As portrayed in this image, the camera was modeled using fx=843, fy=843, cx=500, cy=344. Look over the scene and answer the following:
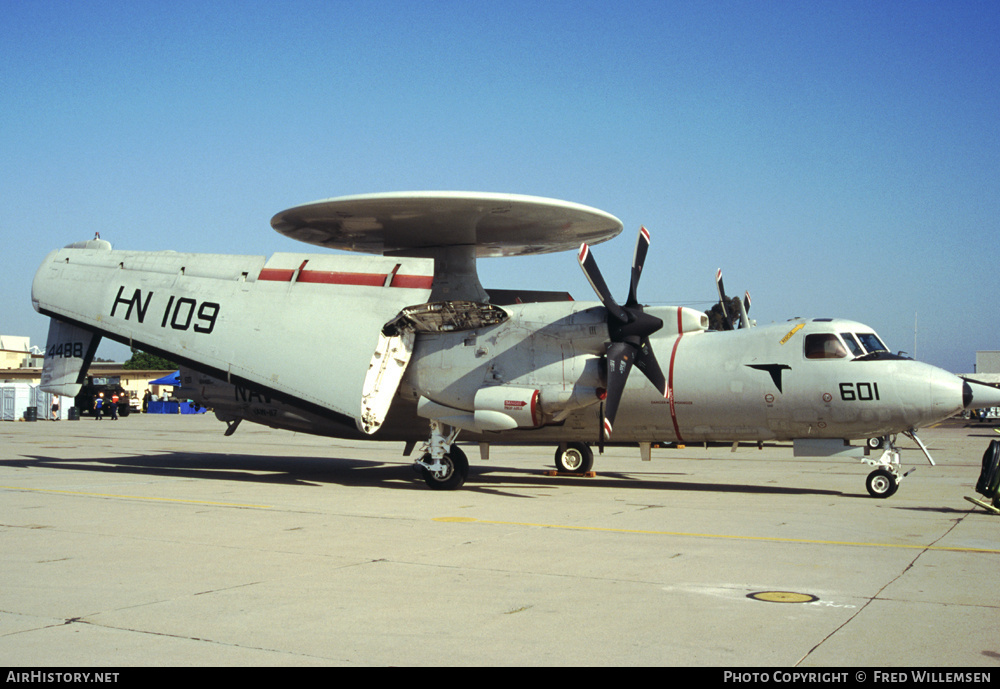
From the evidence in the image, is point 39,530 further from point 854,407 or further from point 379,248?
point 854,407

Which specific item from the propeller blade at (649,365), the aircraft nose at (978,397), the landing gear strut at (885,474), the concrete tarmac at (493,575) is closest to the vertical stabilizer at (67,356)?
the concrete tarmac at (493,575)

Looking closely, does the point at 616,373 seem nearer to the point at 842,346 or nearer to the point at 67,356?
the point at 842,346

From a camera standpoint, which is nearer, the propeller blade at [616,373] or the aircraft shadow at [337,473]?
the propeller blade at [616,373]

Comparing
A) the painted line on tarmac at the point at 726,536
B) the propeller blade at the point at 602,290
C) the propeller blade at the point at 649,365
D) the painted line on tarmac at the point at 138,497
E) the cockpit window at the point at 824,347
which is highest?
the propeller blade at the point at 602,290

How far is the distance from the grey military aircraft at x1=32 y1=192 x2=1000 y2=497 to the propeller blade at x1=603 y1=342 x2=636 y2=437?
44 millimetres

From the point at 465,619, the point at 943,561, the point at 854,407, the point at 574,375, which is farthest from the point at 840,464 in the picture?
the point at 465,619

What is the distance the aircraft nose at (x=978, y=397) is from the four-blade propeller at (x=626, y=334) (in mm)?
5771

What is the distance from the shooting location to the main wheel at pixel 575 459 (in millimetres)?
22484

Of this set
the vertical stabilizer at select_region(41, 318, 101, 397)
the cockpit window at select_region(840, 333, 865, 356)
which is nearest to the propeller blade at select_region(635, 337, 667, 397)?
the cockpit window at select_region(840, 333, 865, 356)

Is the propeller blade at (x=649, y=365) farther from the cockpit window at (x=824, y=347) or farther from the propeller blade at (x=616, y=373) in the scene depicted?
the cockpit window at (x=824, y=347)

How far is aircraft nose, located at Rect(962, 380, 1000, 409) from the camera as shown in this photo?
16.2m

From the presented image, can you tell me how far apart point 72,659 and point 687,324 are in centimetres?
1489

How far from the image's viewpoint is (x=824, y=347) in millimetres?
17391

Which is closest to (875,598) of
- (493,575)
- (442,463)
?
(493,575)
